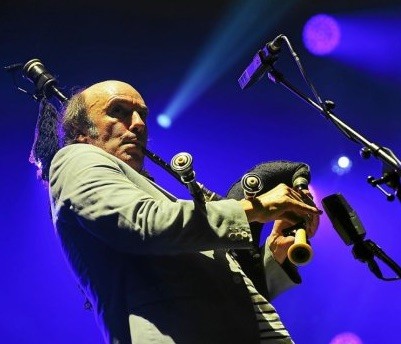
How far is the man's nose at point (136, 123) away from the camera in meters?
2.17

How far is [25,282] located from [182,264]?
2.47 m

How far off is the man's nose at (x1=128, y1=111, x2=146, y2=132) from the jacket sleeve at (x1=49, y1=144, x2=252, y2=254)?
1.82 ft

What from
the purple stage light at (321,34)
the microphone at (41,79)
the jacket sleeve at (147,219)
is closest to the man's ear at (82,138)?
the jacket sleeve at (147,219)

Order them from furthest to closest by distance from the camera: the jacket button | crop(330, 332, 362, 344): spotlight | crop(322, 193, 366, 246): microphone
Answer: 1. crop(330, 332, 362, 344): spotlight
2. crop(322, 193, 366, 246): microphone
3. the jacket button

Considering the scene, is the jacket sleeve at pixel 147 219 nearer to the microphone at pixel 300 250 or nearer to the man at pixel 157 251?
the man at pixel 157 251

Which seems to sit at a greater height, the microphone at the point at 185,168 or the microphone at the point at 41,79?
the microphone at the point at 41,79

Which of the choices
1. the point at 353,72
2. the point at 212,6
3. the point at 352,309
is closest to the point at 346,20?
the point at 353,72

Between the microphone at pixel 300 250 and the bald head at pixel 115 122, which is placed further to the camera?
the bald head at pixel 115 122

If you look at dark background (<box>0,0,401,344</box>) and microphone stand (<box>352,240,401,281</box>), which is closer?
microphone stand (<box>352,240,401,281</box>)

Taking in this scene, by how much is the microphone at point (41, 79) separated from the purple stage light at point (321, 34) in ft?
7.91

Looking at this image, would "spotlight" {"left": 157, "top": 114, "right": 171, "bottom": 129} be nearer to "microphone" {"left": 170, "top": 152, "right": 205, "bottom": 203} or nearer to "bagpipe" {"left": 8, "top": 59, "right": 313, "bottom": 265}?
"bagpipe" {"left": 8, "top": 59, "right": 313, "bottom": 265}

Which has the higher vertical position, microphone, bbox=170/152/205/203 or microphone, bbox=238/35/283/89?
microphone, bbox=238/35/283/89

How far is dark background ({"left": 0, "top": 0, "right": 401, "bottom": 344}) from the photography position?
12.8 ft

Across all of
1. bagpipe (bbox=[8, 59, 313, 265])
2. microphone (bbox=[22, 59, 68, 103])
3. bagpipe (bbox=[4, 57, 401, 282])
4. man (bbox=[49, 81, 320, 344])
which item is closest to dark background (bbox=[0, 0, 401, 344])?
microphone (bbox=[22, 59, 68, 103])
